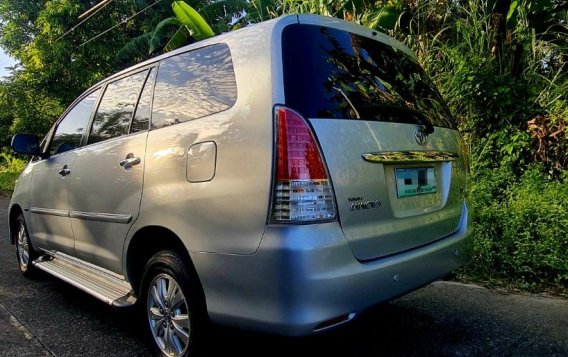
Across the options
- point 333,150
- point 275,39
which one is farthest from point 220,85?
point 333,150

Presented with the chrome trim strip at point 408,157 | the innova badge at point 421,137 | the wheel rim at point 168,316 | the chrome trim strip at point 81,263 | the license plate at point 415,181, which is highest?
the innova badge at point 421,137

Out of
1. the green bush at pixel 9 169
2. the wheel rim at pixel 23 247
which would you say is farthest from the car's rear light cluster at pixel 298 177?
the green bush at pixel 9 169

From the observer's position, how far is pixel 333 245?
6.27 feet

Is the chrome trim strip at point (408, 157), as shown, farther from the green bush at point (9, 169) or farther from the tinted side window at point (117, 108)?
the green bush at point (9, 169)

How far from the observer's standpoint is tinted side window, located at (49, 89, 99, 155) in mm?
3557

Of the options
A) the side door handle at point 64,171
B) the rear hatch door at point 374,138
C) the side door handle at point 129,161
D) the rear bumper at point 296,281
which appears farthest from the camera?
the side door handle at point 64,171

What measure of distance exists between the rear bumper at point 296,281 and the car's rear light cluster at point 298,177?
0.06 m

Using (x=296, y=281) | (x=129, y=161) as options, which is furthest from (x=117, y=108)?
(x=296, y=281)

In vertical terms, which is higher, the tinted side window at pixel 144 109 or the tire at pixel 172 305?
the tinted side window at pixel 144 109

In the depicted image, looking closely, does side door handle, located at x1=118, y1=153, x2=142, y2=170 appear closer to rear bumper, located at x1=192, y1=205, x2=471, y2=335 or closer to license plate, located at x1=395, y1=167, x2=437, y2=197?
rear bumper, located at x1=192, y1=205, x2=471, y2=335

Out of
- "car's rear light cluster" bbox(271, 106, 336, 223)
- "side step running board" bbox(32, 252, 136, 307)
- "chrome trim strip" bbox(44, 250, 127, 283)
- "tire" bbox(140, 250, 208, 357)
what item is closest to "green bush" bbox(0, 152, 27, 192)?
"chrome trim strip" bbox(44, 250, 127, 283)

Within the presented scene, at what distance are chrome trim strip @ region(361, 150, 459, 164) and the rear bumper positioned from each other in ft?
1.30

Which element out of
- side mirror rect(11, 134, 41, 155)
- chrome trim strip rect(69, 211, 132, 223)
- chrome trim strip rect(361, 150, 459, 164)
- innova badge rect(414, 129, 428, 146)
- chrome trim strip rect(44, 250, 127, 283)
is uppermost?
side mirror rect(11, 134, 41, 155)

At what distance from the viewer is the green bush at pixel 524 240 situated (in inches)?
139
